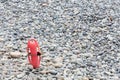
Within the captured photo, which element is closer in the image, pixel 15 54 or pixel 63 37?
pixel 15 54

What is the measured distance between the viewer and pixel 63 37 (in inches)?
316

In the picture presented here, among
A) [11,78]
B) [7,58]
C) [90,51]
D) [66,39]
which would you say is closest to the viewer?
[11,78]

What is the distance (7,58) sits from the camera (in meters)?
6.84

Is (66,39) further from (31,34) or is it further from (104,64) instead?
(104,64)

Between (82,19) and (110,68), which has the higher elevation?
(82,19)

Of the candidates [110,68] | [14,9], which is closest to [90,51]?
[110,68]

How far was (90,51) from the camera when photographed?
729cm

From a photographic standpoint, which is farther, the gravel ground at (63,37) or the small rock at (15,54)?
the small rock at (15,54)

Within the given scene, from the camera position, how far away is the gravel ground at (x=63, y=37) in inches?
249

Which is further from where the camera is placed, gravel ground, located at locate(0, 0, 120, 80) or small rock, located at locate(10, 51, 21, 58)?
small rock, located at locate(10, 51, 21, 58)

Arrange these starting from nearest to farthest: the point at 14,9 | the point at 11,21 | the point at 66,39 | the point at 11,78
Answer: the point at 11,78 → the point at 66,39 → the point at 11,21 → the point at 14,9

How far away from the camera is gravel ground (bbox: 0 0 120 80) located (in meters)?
6.31

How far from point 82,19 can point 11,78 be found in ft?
12.0

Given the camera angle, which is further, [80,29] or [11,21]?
[11,21]
